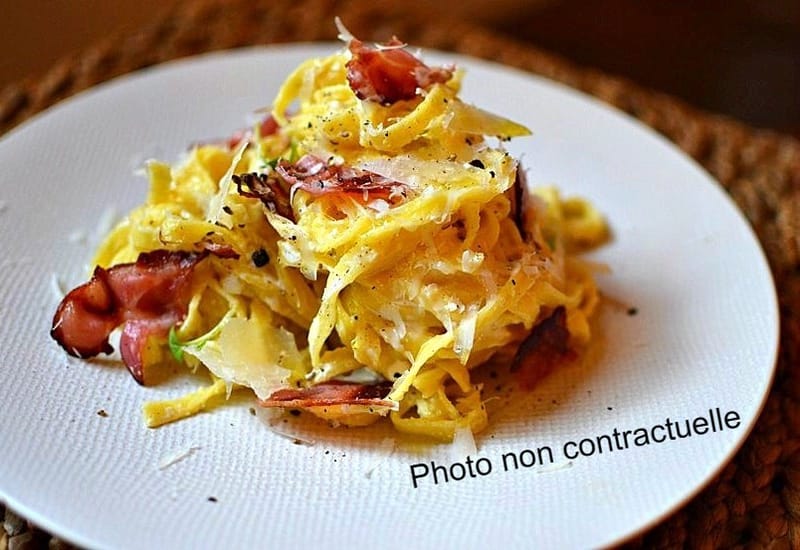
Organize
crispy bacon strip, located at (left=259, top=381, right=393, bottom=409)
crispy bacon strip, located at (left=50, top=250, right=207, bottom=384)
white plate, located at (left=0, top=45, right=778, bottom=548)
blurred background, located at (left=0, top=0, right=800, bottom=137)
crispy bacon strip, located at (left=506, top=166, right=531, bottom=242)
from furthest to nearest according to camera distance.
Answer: blurred background, located at (left=0, top=0, right=800, bottom=137)
crispy bacon strip, located at (left=506, top=166, right=531, bottom=242)
crispy bacon strip, located at (left=50, top=250, right=207, bottom=384)
crispy bacon strip, located at (left=259, top=381, right=393, bottom=409)
white plate, located at (left=0, top=45, right=778, bottom=548)

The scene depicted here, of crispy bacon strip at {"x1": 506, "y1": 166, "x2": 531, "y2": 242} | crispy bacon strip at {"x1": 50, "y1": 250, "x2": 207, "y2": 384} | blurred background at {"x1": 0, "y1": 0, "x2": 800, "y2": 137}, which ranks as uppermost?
crispy bacon strip at {"x1": 50, "y1": 250, "x2": 207, "y2": 384}

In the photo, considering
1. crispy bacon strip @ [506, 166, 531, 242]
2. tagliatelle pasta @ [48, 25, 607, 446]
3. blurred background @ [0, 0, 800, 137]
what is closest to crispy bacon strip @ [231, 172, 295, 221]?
tagliatelle pasta @ [48, 25, 607, 446]

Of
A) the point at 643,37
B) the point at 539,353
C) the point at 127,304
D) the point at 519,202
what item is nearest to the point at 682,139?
the point at 519,202

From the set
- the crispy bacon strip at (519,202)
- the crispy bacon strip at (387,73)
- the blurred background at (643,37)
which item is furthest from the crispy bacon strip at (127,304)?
the blurred background at (643,37)

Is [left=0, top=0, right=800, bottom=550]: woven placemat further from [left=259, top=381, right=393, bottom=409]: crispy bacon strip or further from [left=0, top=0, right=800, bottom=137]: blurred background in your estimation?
[left=0, top=0, right=800, bottom=137]: blurred background

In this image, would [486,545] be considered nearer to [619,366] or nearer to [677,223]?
[619,366]

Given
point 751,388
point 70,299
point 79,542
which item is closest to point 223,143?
point 70,299

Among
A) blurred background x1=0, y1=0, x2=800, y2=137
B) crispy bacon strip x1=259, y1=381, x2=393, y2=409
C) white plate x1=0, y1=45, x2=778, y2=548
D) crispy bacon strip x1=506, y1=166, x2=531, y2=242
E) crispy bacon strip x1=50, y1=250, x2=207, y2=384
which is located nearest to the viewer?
white plate x1=0, y1=45, x2=778, y2=548
